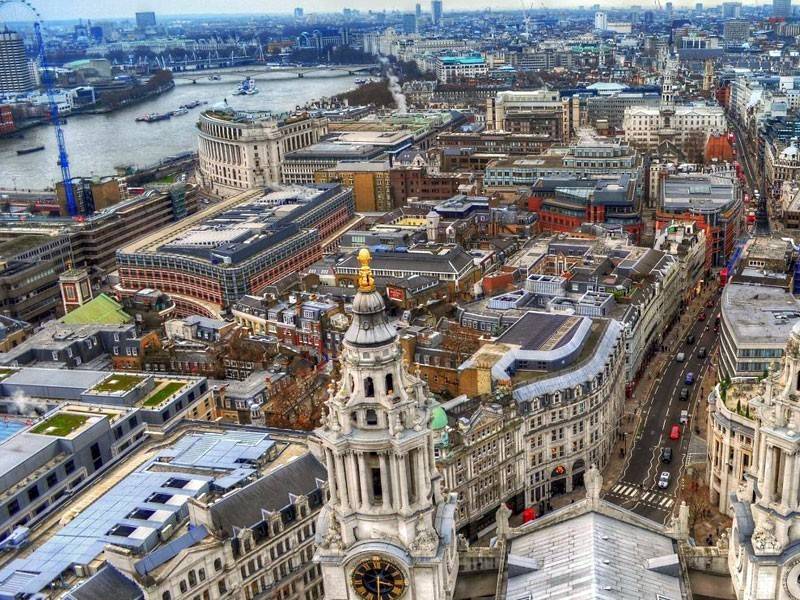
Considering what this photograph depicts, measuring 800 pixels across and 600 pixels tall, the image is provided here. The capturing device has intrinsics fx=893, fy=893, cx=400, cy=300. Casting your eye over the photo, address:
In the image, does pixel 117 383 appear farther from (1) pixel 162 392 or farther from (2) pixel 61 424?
(2) pixel 61 424

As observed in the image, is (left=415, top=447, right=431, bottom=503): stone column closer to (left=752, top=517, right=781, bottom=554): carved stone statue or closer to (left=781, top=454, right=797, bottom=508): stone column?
(left=752, top=517, right=781, bottom=554): carved stone statue

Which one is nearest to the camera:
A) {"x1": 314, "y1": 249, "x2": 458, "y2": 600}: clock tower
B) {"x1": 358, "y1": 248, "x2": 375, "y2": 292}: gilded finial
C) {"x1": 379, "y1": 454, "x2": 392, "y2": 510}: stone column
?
{"x1": 314, "y1": 249, "x2": 458, "y2": 600}: clock tower

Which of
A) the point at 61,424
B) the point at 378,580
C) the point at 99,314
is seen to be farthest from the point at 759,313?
the point at 99,314

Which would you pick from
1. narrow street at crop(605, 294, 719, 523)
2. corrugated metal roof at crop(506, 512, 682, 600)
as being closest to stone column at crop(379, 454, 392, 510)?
corrugated metal roof at crop(506, 512, 682, 600)

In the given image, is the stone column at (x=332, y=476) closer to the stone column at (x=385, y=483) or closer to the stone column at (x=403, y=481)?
the stone column at (x=385, y=483)

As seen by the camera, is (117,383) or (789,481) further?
(117,383)
